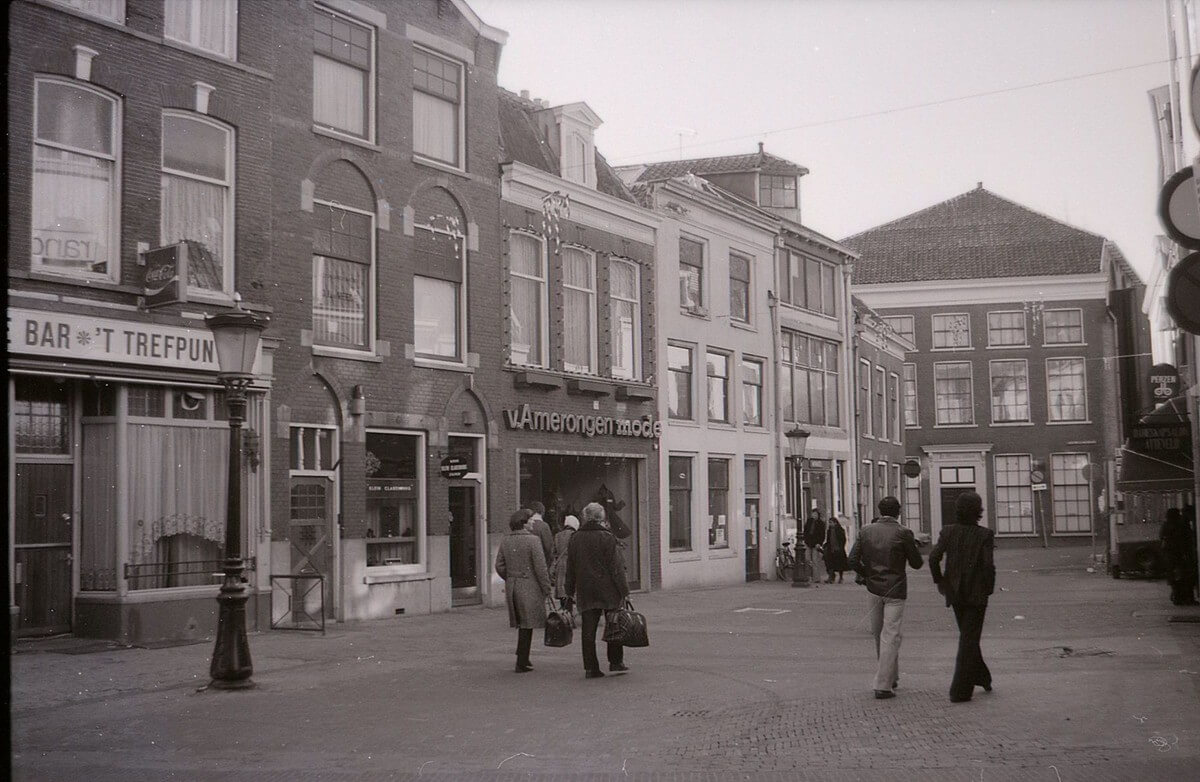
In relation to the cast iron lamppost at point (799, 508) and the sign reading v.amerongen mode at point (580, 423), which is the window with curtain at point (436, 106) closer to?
the sign reading v.amerongen mode at point (580, 423)

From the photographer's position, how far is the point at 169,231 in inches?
656

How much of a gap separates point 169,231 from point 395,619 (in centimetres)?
693

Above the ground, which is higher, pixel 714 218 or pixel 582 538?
pixel 714 218

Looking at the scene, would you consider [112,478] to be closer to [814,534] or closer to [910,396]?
[814,534]

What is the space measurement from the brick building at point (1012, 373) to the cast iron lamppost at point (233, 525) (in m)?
45.6

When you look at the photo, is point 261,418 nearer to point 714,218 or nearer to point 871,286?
point 714,218

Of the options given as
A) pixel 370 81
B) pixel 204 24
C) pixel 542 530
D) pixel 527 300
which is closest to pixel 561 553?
pixel 542 530

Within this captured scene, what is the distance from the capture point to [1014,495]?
182ft

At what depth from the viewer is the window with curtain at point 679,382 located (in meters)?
29.1

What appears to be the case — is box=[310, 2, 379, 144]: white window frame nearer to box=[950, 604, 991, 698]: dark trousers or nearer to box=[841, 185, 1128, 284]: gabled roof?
box=[950, 604, 991, 698]: dark trousers

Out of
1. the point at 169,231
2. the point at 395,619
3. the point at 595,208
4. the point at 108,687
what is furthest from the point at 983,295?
the point at 108,687

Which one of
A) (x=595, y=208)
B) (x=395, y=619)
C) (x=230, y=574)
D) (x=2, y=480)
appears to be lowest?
(x=395, y=619)

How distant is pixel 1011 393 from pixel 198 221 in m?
45.1

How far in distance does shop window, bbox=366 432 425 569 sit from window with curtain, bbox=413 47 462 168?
4.97m
